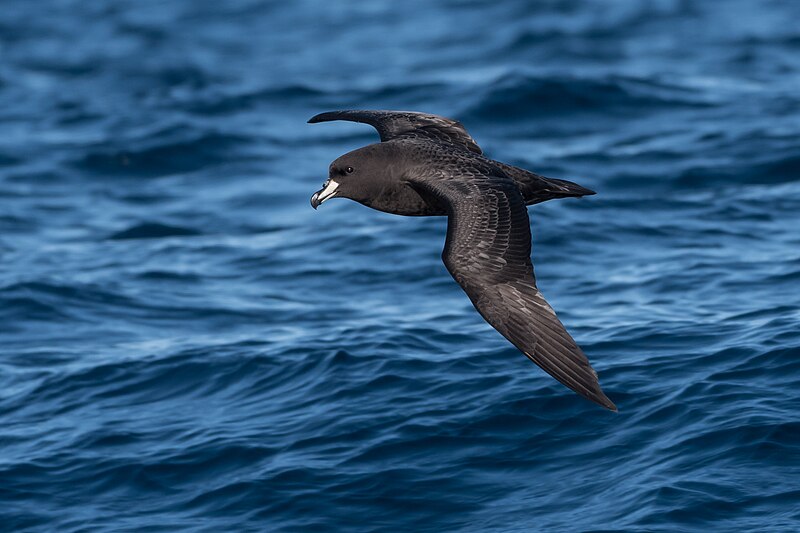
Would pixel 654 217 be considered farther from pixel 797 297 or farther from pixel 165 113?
pixel 165 113

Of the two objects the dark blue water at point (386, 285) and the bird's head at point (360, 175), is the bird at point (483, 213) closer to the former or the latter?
the bird's head at point (360, 175)

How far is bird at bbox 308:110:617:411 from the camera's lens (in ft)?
25.6

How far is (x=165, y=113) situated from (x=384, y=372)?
10.0 meters

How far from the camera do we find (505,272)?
8.14m

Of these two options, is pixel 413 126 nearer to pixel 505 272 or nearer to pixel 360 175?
pixel 360 175

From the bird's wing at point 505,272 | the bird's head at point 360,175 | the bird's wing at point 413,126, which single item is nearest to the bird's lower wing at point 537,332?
the bird's wing at point 505,272

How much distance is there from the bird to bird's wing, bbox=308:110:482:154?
0.38m

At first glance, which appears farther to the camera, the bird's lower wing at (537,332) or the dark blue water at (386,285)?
the dark blue water at (386,285)

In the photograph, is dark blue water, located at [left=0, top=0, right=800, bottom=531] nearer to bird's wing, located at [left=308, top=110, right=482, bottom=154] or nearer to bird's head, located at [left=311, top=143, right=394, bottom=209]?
bird's wing, located at [left=308, top=110, right=482, bottom=154]

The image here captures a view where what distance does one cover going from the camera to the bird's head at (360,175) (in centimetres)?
901

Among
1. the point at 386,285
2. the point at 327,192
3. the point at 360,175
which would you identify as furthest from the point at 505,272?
the point at 386,285

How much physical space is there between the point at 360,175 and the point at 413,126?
1628mm

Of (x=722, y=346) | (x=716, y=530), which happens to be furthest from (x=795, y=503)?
(x=722, y=346)

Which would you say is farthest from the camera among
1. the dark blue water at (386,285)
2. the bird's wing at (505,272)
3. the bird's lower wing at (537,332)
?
the dark blue water at (386,285)
